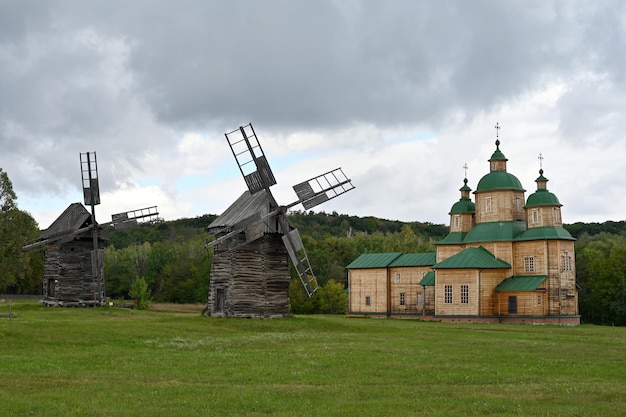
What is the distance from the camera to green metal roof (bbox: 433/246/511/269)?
66.6 m

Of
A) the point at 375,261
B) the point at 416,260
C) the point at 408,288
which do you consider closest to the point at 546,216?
the point at 416,260

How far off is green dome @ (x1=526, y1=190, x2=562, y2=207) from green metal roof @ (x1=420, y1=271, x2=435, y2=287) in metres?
11.4

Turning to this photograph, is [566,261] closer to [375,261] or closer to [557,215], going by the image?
[557,215]

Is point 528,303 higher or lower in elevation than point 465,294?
lower

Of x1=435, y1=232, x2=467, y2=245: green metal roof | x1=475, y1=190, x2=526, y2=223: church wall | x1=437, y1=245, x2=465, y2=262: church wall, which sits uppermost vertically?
x1=475, y1=190, x2=526, y2=223: church wall

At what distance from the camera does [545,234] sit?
220 ft

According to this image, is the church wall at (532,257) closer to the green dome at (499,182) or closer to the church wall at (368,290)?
the green dome at (499,182)

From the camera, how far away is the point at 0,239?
70938mm

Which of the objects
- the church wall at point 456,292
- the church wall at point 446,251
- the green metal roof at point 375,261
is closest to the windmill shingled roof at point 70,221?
the church wall at point 456,292

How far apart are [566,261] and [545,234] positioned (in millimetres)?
3016

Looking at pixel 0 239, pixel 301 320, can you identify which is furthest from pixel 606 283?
pixel 0 239

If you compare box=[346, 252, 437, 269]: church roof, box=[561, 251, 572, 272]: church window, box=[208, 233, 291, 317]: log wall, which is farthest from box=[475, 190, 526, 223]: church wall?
box=[208, 233, 291, 317]: log wall

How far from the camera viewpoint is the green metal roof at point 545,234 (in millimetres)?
66688

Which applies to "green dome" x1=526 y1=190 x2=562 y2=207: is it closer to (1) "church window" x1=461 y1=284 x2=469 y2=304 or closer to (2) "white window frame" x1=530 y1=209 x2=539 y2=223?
(2) "white window frame" x1=530 y1=209 x2=539 y2=223
